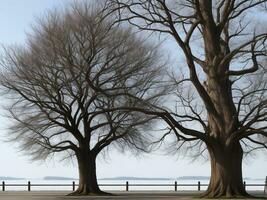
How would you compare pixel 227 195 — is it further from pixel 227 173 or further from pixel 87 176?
pixel 87 176

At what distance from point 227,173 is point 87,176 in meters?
14.6

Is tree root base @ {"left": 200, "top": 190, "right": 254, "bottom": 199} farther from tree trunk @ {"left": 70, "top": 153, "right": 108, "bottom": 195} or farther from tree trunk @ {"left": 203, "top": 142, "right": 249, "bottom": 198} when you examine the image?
tree trunk @ {"left": 70, "top": 153, "right": 108, "bottom": 195}

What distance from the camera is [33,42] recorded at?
42.6m

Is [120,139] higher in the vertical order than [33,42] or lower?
lower

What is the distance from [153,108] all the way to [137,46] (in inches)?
435

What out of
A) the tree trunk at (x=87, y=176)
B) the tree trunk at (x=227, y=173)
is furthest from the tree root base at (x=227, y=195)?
the tree trunk at (x=87, y=176)

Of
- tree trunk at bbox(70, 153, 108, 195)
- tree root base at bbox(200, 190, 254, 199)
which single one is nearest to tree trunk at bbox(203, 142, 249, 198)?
tree root base at bbox(200, 190, 254, 199)

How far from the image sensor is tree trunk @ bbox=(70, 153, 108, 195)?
143 feet

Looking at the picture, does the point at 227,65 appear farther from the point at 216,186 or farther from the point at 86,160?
the point at 86,160

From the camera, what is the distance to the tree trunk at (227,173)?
32.9m

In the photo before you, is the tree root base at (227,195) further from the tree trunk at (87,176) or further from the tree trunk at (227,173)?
the tree trunk at (87,176)

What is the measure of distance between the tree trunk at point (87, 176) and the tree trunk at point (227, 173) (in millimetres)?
12513

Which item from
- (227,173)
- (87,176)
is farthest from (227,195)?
(87,176)

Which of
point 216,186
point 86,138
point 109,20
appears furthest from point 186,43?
point 86,138
